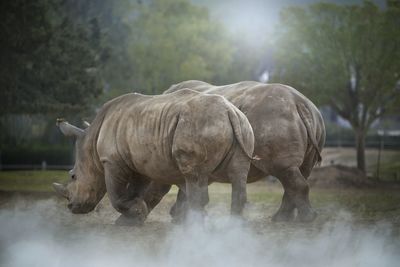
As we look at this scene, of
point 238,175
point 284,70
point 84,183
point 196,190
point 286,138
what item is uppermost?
point 286,138

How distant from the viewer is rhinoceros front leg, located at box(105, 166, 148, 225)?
10.5 meters

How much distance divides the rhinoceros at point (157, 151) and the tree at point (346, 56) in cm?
1400

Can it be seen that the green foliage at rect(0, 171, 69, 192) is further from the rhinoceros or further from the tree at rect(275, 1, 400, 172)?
the tree at rect(275, 1, 400, 172)

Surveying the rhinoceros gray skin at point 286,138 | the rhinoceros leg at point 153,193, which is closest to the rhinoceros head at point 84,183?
the rhinoceros leg at point 153,193

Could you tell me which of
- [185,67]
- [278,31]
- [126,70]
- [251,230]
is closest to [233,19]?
[126,70]

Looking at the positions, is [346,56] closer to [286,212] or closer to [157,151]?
[286,212]

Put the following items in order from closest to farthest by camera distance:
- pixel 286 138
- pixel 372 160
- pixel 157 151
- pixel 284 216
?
pixel 157 151
pixel 286 138
pixel 284 216
pixel 372 160

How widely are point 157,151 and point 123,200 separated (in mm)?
1229

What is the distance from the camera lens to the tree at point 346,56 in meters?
23.8

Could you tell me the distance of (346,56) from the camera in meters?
24.2

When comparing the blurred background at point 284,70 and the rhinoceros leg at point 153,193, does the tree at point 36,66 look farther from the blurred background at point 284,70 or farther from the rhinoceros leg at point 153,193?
the rhinoceros leg at point 153,193

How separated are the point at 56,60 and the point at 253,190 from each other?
782 cm

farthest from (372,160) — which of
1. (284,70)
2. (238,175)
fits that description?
(238,175)

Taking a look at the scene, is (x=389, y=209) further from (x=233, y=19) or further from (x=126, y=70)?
(x=233, y=19)
